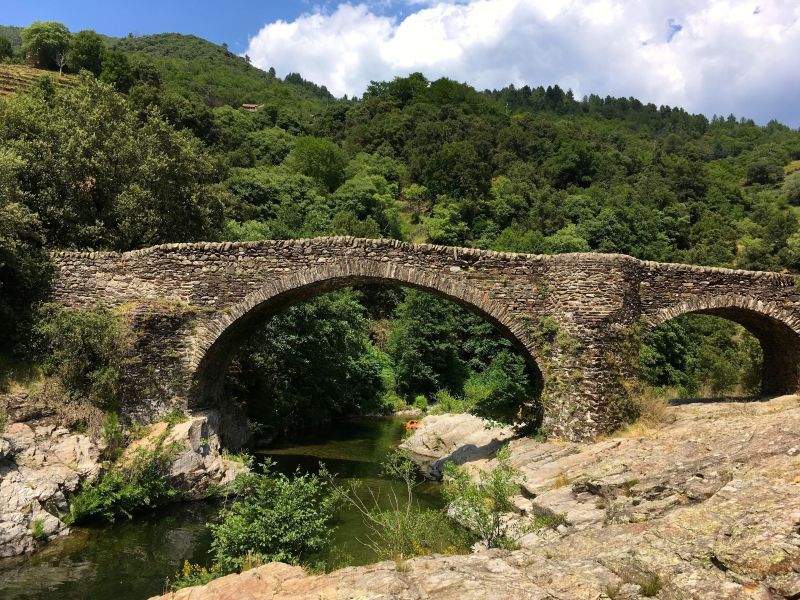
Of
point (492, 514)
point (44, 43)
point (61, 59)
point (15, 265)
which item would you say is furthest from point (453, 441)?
point (44, 43)

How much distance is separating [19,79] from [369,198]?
35880 mm

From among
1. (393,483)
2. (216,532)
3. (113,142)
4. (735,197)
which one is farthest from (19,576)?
(735,197)

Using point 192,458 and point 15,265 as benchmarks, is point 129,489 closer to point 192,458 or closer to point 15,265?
point 192,458

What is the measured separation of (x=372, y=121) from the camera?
82.3 m

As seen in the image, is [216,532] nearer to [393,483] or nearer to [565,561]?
[565,561]

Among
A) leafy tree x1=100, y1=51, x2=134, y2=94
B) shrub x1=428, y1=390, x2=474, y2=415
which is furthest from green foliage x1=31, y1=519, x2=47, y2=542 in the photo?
leafy tree x1=100, y1=51, x2=134, y2=94

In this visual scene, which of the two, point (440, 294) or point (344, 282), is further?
point (344, 282)

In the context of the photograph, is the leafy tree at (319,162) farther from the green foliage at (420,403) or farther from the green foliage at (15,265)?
the green foliage at (15,265)

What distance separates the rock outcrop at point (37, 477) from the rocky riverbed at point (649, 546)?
516cm

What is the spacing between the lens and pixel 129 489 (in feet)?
39.7

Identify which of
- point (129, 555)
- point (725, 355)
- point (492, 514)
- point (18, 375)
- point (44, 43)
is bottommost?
→ point (129, 555)

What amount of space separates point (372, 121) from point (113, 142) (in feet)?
221

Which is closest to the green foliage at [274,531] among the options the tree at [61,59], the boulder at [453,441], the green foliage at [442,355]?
the boulder at [453,441]

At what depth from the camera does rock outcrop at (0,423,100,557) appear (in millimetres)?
10070
